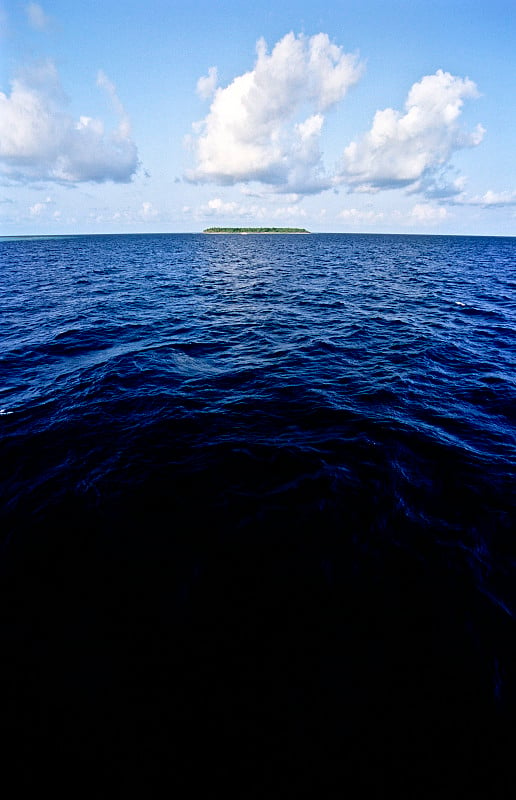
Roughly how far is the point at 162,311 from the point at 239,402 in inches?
696

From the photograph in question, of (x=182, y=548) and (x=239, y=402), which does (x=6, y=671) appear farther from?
(x=239, y=402)

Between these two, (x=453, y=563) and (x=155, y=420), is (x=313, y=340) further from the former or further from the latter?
(x=453, y=563)

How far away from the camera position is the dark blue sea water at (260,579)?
4484mm

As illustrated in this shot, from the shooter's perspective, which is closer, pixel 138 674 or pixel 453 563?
pixel 138 674

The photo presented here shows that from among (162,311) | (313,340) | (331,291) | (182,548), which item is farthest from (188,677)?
(331,291)

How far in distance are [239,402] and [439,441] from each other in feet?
24.6

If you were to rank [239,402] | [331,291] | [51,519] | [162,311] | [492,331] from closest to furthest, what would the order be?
[51,519] < [239,402] < [492,331] < [162,311] < [331,291]

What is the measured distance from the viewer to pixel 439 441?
10.5 meters

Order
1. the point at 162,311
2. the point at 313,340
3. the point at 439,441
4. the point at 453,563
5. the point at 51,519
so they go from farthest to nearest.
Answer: the point at 162,311 → the point at 313,340 → the point at 439,441 → the point at 51,519 → the point at 453,563

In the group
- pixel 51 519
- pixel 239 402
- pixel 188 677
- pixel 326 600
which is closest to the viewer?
pixel 188 677

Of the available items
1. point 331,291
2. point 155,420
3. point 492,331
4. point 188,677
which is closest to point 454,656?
point 188,677

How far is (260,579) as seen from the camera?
21.7 feet

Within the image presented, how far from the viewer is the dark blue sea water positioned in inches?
177

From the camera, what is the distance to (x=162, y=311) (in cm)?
2694
